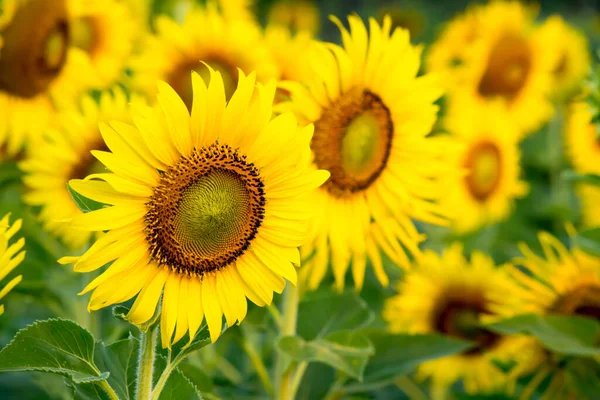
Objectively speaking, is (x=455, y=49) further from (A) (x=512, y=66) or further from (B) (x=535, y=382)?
(B) (x=535, y=382)

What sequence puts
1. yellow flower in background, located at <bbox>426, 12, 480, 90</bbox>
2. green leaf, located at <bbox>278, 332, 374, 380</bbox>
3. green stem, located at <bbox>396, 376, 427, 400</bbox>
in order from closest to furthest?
green leaf, located at <bbox>278, 332, 374, 380</bbox>, green stem, located at <bbox>396, 376, 427, 400</bbox>, yellow flower in background, located at <bbox>426, 12, 480, 90</bbox>

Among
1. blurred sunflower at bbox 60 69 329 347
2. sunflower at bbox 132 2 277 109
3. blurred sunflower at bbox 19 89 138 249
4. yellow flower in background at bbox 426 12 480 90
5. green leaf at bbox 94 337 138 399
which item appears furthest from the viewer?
yellow flower in background at bbox 426 12 480 90

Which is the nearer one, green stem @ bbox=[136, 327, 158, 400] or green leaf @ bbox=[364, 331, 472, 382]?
green stem @ bbox=[136, 327, 158, 400]

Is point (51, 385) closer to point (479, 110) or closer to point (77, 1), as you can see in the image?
point (77, 1)

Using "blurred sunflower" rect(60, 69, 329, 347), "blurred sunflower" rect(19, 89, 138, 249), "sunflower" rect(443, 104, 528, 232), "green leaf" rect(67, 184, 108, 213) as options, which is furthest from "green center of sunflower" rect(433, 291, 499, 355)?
"green leaf" rect(67, 184, 108, 213)

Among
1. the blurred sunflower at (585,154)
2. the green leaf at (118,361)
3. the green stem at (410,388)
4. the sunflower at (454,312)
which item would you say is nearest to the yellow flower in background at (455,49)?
the blurred sunflower at (585,154)

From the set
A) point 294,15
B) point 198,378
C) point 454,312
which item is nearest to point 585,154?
point 454,312

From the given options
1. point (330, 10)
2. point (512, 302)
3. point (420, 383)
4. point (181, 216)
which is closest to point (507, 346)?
point (512, 302)

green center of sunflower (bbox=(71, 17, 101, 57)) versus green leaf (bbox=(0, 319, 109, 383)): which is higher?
green center of sunflower (bbox=(71, 17, 101, 57))

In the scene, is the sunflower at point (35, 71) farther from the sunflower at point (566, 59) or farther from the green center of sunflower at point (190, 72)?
the sunflower at point (566, 59)

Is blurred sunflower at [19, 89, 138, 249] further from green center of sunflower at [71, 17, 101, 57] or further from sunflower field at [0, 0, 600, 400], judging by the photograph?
green center of sunflower at [71, 17, 101, 57]
